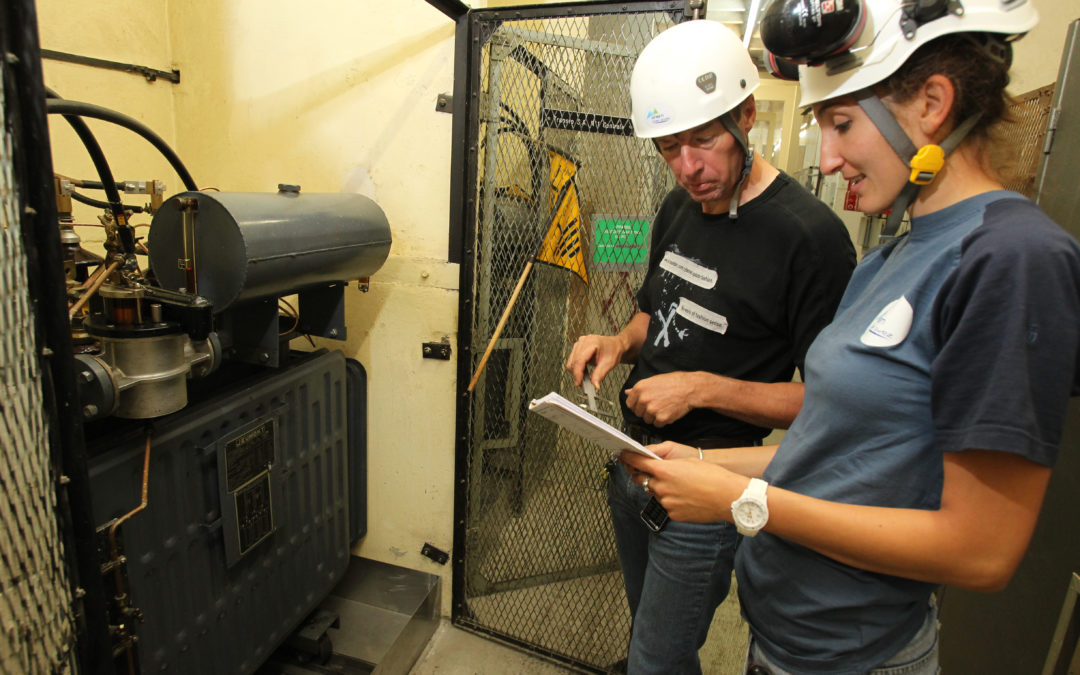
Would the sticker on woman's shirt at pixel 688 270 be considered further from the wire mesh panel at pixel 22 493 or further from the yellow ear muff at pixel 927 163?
the wire mesh panel at pixel 22 493

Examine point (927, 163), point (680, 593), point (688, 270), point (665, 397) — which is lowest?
point (680, 593)

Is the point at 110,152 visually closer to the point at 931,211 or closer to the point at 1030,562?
the point at 931,211

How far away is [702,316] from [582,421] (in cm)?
42

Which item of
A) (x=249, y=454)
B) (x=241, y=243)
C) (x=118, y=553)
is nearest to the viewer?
(x=118, y=553)

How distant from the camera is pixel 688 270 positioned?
45.6 inches

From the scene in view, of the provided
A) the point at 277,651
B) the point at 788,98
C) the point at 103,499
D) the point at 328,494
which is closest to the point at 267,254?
the point at 103,499

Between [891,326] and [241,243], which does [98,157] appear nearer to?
[241,243]

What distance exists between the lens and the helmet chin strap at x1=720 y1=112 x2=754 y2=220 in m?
1.07

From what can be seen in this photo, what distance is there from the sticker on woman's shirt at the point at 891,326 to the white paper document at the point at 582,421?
34cm

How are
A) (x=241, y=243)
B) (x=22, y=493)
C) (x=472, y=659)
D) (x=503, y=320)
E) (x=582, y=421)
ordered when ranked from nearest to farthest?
1. (x=22, y=493)
2. (x=582, y=421)
3. (x=241, y=243)
4. (x=503, y=320)
5. (x=472, y=659)

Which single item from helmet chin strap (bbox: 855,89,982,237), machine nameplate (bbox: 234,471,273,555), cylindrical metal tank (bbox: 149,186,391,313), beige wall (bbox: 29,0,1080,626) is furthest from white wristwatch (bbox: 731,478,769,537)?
beige wall (bbox: 29,0,1080,626)

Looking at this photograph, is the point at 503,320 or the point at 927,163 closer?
the point at 927,163

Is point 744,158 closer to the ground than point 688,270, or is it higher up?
higher up

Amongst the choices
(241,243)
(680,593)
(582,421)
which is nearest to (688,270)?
(582,421)
